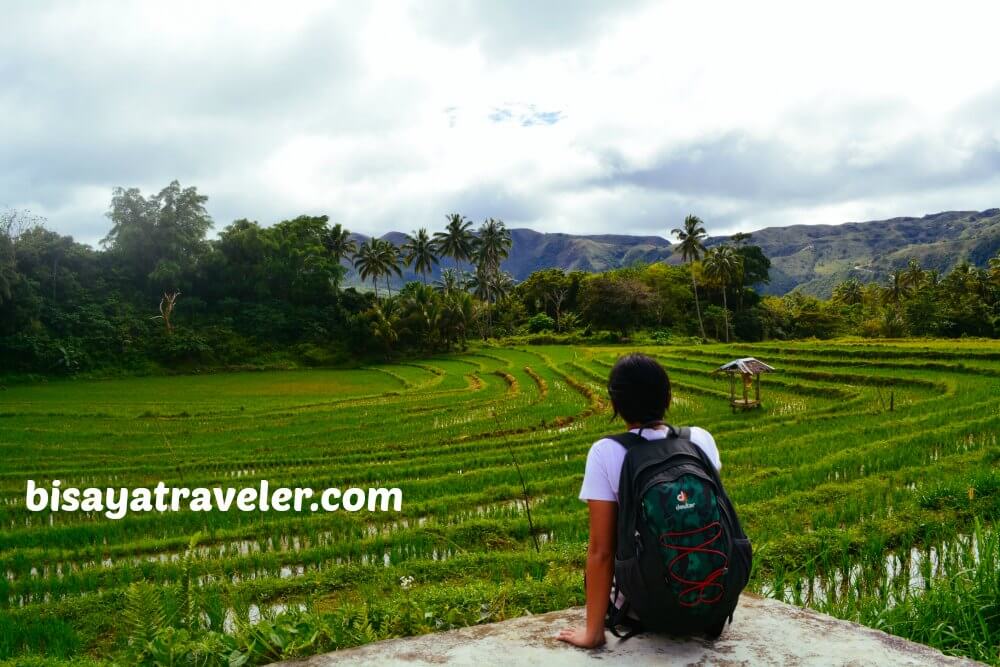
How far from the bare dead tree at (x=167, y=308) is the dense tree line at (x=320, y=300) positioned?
0.14 m

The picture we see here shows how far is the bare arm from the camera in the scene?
8.23 feet

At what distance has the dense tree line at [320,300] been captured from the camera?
39.1 m

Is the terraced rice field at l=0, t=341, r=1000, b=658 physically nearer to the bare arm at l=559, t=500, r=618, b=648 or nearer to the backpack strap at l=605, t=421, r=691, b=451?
the bare arm at l=559, t=500, r=618, b=648

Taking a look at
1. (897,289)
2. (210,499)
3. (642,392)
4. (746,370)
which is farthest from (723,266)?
(642,392)

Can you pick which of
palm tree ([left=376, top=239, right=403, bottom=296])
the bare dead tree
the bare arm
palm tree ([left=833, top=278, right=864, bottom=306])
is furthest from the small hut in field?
palm tree ([left=833, top=278, right=864, bottom=306])

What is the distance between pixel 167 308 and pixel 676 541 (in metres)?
48.6

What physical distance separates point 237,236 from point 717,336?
136ft

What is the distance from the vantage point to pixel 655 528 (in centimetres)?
232

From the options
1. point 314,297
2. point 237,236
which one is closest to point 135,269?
point 237,236

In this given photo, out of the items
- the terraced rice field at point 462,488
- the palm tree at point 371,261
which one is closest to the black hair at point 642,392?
the terraced rice field at point 462,488

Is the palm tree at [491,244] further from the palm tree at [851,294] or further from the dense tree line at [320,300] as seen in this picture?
the palm tree at [851,294]

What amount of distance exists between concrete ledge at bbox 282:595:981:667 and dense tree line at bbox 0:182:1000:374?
134 ft

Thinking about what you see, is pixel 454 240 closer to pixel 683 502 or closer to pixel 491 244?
pixel 491 244

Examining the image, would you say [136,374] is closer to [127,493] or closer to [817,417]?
[127,493]
